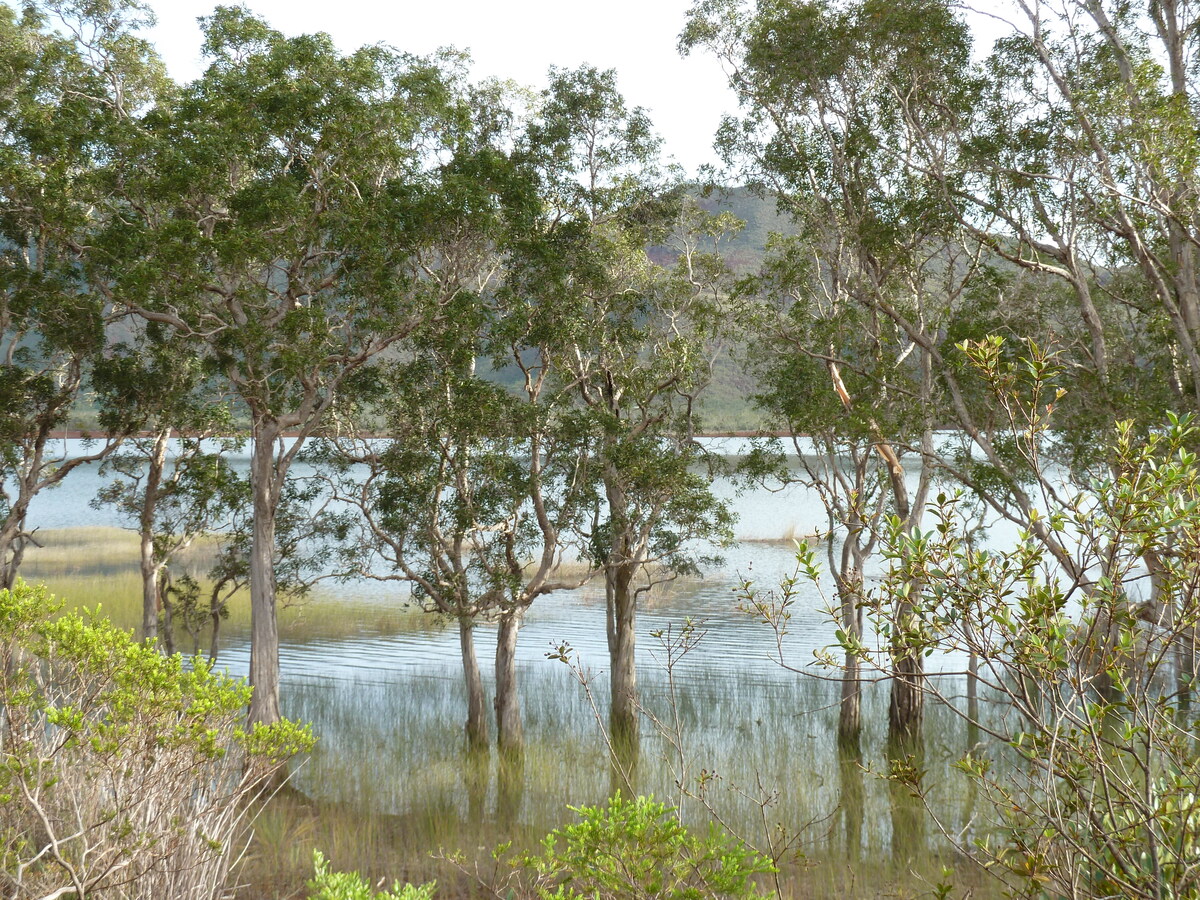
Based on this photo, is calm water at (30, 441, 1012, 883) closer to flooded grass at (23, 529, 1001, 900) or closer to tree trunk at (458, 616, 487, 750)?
flooded grass at (23, 529, 1001, 900)

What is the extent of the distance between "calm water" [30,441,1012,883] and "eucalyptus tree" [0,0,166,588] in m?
6.10

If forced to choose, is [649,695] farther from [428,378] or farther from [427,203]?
[427,203]

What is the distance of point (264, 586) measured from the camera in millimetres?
13477

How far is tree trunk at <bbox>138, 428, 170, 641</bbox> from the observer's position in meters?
15.7

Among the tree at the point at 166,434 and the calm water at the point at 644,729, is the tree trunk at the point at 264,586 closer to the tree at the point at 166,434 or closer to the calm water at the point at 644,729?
the calm water at the point at 644,729

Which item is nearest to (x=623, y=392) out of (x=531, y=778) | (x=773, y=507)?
(x=531, y=778)

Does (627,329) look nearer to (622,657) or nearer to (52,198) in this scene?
(622,657)

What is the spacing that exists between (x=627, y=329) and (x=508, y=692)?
18.8 ft

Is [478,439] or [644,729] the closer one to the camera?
[478,439]

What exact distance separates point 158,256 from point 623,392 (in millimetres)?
7144

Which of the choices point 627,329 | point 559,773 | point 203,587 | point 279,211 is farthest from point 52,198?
point 203,587

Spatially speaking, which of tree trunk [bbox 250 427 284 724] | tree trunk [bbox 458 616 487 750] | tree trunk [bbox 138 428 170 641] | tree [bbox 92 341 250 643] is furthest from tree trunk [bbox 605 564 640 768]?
tree trunk [bbox 138 428 170 641]

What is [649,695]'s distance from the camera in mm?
18531

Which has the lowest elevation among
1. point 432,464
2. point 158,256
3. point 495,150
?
point 432,464
